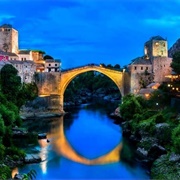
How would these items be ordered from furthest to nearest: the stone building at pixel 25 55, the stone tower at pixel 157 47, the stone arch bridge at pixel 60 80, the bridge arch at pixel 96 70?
the stone building at pixel 25 55
the bridge arch at pixel 96 70
the stone arch bridge at pixel 60 80
the stone tower at pixel 157 47

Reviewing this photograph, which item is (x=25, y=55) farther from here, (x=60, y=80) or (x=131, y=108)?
(x=131, y=108)

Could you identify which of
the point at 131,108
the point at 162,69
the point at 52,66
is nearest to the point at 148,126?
the point at 131,108

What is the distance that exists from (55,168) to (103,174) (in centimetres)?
224

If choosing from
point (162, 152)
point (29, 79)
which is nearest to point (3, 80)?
point (29, 79)

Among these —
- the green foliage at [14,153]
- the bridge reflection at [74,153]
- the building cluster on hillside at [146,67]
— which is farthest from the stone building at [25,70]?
the green foliage at [14,153]

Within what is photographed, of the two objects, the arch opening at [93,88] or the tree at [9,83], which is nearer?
the tree at [9,83]

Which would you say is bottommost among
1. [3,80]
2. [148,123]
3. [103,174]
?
[103,174]

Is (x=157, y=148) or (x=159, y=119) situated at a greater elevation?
(x=159, y=119)

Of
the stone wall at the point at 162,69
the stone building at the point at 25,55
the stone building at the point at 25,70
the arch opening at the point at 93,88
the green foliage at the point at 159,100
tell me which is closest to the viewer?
the green foliage at the point at 159,100

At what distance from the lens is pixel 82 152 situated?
20891mm

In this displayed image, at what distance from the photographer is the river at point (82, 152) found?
16047 millimetres

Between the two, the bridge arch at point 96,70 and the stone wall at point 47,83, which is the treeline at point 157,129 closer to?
the bridge arch at point 96,70

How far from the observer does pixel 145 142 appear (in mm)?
19844

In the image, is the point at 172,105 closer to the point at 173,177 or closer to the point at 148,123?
the point at 148,123
